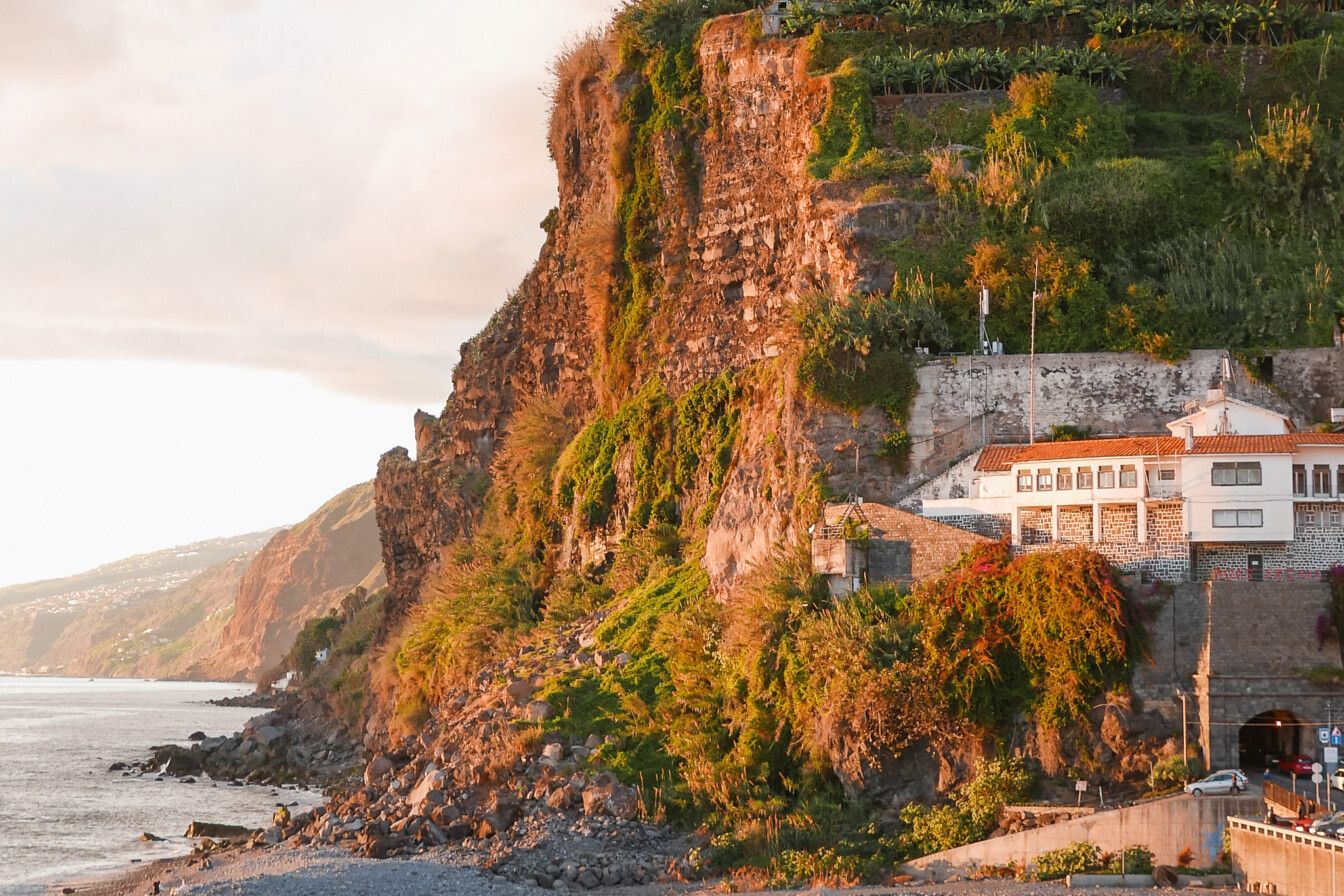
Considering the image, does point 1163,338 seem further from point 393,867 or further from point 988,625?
point 393,867

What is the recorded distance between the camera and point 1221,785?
95.0ft

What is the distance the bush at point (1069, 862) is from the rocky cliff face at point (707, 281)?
12.6 metres

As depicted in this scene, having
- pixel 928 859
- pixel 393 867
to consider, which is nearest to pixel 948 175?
pixel 928 859

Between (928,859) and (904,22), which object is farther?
(904,22)

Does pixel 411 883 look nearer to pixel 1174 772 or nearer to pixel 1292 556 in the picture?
pixel 1174 772

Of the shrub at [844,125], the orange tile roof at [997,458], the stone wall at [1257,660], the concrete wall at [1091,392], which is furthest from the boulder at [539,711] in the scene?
the shrub at [844,125]

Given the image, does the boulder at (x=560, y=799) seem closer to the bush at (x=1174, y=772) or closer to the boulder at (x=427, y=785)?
Answer: the boulder at (x=427, y=785)

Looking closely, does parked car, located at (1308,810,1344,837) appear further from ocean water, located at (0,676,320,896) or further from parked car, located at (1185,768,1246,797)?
ocean water, located at (0,676,320,896)

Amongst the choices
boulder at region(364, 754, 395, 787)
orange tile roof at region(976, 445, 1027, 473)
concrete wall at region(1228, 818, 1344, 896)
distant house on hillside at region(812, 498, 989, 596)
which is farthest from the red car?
boulder at region(364, 754, 395, 787)

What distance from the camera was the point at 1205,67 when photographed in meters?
48.8

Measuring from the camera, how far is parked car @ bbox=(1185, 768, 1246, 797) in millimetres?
28875

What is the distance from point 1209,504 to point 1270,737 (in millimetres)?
4858

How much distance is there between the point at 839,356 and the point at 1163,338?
25.5ft

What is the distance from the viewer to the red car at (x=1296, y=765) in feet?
98.5
